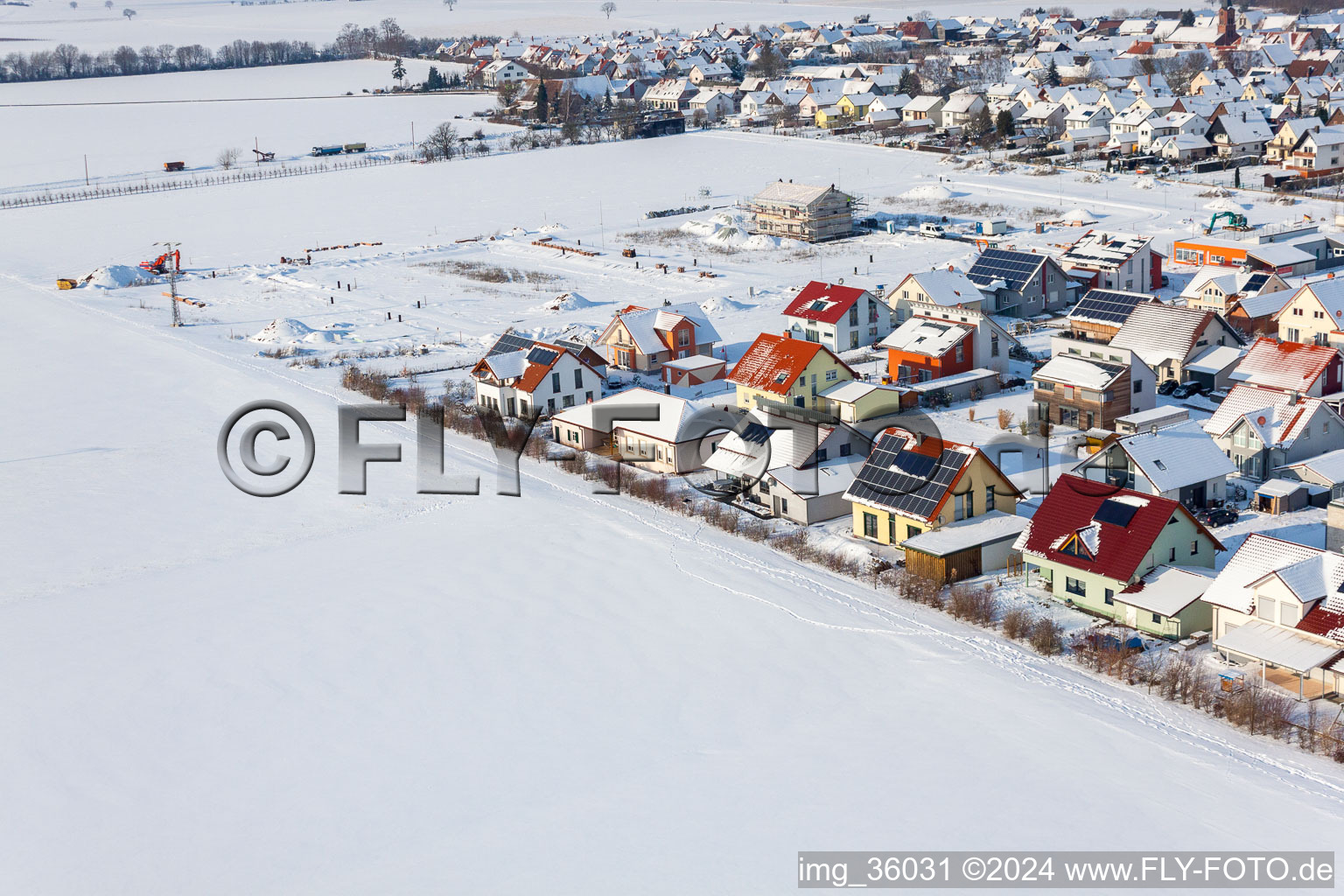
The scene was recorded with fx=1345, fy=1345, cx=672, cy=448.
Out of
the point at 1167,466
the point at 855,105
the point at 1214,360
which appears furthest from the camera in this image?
the point at 855,105

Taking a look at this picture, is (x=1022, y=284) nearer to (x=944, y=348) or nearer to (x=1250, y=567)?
(x=944, y=348)

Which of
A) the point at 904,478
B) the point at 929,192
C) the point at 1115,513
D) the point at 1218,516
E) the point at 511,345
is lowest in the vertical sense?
the point at 1218,516

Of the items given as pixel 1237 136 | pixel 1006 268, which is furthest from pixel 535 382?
pixel 1237 136

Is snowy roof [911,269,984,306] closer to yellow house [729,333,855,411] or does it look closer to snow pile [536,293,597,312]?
yellow house [729,333,855,411]

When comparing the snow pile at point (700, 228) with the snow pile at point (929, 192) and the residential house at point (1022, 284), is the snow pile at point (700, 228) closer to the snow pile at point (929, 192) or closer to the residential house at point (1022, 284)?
the snow pile at point (929, 192)

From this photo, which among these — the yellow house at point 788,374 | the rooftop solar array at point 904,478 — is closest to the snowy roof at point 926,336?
the yellow house at point 788,374

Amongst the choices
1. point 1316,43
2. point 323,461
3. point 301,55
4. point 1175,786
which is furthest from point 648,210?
point 301,55

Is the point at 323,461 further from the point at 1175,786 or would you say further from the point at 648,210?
the point at 648,210
